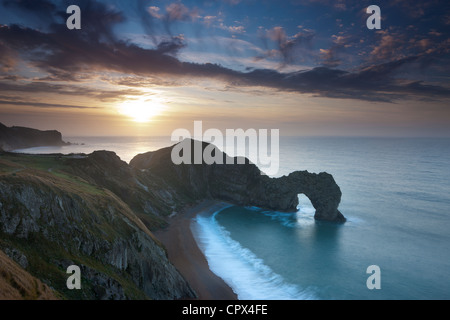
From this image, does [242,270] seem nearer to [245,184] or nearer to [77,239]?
[77,239]

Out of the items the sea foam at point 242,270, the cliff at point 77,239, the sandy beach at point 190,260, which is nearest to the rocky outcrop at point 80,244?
the cliff at point 77,239

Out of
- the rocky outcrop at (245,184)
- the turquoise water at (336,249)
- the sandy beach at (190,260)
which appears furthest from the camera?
the rocky outcrop at (245,184)

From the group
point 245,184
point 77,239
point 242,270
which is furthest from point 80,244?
point 245,184

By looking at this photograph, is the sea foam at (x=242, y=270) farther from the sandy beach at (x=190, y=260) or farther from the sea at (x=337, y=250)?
the sandy beach at (x=190, y=260)

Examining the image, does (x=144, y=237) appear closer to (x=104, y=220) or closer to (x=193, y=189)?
(x=104, y=220)

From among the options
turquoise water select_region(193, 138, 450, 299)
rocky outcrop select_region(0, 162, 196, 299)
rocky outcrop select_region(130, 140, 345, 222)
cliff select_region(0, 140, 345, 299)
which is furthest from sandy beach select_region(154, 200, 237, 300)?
rocky outcrop select_region(130, 140, 345, 222)
